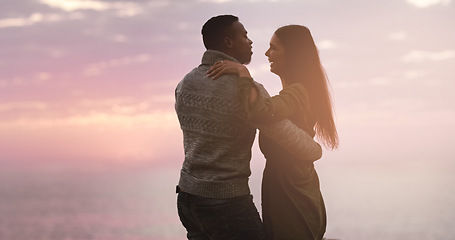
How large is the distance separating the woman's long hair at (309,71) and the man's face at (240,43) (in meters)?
0.51

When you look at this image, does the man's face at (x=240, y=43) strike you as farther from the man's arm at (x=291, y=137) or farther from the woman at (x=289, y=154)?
the woman at (x=289, y=154)

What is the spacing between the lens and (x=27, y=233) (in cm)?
14575

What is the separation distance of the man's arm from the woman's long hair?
313mm

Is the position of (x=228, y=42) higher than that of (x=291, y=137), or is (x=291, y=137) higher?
(x=228, y=42)

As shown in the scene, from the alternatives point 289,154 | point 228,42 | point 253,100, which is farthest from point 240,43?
point 289,154

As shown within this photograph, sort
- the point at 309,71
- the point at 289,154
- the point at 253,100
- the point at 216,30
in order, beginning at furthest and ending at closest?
the point at 309,71 < the point at 289,154 < the point at 216,30 < the point at 253,100

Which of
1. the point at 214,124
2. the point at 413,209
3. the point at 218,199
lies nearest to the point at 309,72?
the point at 214,124

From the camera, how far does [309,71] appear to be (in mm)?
4449

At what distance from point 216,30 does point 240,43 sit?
20 cm

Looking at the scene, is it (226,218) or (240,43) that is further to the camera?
(240,43)

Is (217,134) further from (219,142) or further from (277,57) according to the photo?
(277,57)

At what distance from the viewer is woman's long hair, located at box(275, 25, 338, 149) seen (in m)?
4.44

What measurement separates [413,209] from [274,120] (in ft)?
610

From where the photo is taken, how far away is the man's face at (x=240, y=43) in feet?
13.2
